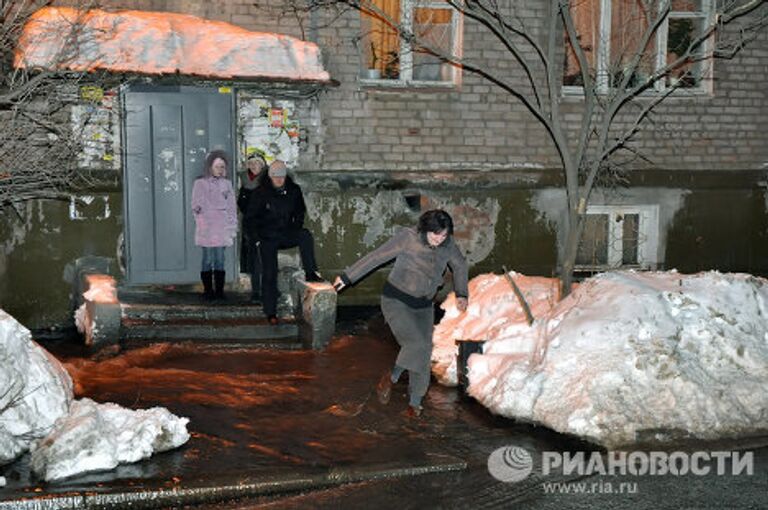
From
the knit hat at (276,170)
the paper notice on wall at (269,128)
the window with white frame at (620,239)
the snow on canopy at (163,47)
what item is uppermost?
the snow on canopy at (163,47)

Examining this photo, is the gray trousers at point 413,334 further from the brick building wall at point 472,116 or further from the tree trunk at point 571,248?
the brick building wall at point 472,116

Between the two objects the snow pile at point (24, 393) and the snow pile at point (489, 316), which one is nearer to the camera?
the snow pile at point (24, 393)

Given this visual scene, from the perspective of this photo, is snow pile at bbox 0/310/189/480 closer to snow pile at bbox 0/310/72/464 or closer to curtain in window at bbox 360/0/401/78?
snow pile at bbox 0/310/72/464

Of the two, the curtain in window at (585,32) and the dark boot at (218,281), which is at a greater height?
the curtain in window at (585,32)

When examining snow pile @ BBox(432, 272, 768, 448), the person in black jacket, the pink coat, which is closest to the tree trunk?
snow pile @ BBox(432, 272, 768, 448)

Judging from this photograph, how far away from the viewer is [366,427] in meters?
7.21

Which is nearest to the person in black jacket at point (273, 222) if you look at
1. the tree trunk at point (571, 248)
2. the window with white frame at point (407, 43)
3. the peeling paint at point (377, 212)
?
the peeling paint at point (377, 212)

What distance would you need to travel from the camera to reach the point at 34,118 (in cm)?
816

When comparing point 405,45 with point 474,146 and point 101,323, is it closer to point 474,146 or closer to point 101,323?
point 474,146

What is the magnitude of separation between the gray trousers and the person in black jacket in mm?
2736

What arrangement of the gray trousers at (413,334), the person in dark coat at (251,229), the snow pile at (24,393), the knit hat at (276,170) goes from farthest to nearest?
the person in dark coat at (251,229) < the knit hat at (276,170) < the gray trousers at (413,334) < the snow pile at (24,393)

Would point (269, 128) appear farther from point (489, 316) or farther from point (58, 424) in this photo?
point (58, 424)

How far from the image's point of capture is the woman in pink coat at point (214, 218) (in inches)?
415

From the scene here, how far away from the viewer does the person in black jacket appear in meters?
9.97
